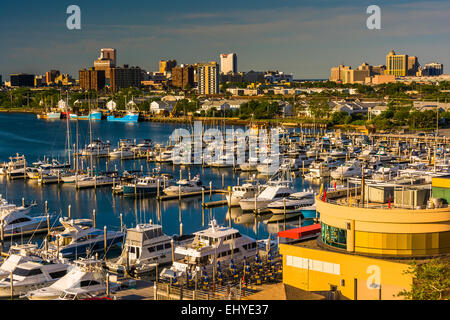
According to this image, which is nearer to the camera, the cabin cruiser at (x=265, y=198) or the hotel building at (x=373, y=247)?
the hotel building at (x=373, y=247)

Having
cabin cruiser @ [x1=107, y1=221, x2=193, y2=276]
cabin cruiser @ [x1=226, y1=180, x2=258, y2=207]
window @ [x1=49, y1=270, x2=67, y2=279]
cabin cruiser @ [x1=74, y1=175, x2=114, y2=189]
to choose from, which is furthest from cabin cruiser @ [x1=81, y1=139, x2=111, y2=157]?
window @ [x1=49, y1=270, x2=67, y2=279]

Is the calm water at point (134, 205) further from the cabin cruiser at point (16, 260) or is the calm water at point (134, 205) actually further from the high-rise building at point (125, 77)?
Answer: the high-rise building at point (125, 77)

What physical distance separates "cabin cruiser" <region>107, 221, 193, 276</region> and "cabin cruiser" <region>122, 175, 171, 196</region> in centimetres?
960

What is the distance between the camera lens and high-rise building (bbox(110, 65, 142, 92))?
132250 millimetres

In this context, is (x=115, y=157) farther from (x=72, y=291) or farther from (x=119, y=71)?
(x=119, y=71)

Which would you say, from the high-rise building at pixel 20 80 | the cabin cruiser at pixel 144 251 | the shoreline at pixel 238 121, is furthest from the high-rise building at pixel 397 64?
the cabin cruiser at pixel 144 251

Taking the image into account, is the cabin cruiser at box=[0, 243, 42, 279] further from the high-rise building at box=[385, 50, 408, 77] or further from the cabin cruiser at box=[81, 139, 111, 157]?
the high-rise building at box=[385, 50, 408, 77]

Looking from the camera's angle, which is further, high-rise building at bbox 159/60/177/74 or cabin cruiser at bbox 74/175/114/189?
high-rise building at bbox 159/60/177/74

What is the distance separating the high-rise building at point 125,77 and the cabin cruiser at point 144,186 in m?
108

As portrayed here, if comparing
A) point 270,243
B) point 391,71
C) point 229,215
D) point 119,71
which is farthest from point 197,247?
point 391,71

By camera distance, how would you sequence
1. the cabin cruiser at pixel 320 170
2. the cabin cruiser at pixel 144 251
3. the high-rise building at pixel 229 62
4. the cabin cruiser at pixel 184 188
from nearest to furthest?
the cabin cruiser at pixel 144 251 → the cabin cruiser at pixel 184 188 → the cabin cruiser at pixel 320 170 → the high-rise building at pixel 229 62

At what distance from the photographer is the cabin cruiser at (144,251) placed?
538 inches
